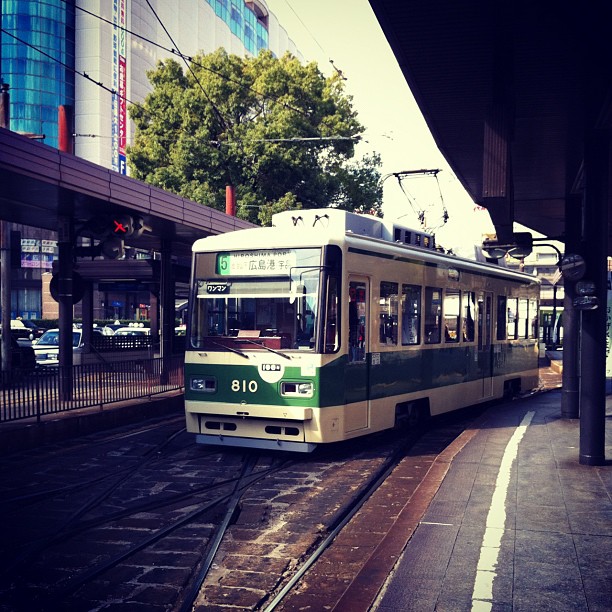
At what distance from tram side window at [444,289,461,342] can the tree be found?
2019cm

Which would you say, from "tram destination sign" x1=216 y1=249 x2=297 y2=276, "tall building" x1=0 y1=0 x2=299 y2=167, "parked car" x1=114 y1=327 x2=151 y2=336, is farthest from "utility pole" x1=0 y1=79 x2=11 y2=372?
"tall building" x1=0 y1=0 x2=299 y2=167

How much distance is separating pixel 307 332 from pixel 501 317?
23.8 feet

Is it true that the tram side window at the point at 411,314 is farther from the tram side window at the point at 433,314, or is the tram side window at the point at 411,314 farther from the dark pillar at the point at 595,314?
the dark pillar at the point at 595,314

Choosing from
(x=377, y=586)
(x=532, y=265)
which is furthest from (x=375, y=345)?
(x=532, y=265)

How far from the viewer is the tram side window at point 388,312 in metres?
10.8

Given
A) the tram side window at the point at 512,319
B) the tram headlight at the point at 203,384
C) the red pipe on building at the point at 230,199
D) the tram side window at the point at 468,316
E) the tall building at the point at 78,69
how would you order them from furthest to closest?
the tall building at the point at 78,69 → the red pipe on building at the point at 230,199 → the tram side window at the point at 512,319 → the tram side window at the point at 468,316 → the tram headlight at the point at 203,384

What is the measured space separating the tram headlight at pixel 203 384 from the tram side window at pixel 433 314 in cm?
363

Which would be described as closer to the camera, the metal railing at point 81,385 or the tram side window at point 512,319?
the metal railing at point 81,385

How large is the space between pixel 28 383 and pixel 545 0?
8861 mm

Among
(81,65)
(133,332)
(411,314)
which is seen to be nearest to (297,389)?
(411,314)

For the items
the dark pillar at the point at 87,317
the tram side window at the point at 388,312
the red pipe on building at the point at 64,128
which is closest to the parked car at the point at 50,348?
the dark pillar at the point at 87,317

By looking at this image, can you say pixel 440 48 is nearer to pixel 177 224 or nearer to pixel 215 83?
pixel 177 224

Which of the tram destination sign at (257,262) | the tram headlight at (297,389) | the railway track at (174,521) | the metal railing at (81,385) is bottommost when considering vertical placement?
the railway track at (174,521)

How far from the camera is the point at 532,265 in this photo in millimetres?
72188
